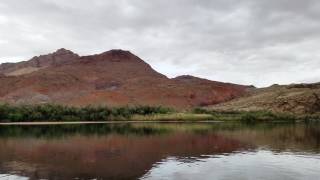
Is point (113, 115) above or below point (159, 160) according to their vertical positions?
above

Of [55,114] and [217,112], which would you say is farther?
[217,112]

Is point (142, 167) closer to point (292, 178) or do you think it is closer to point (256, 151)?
point (292, 178)

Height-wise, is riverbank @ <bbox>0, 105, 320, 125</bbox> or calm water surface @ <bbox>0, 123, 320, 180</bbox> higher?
riverbank @ <bbox>0, 105, 320, 125</bbox>

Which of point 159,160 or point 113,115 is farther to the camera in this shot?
point 113,115

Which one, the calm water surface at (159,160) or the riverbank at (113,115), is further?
the riverbank at (113,115)

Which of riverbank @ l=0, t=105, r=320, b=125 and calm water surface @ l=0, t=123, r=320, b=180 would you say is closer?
calm water surface @ l=0, t=123, r=320, b=180

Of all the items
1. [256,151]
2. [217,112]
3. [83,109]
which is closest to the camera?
[256,151]

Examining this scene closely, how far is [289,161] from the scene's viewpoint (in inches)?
1939

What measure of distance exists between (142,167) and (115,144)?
25731 millimetres

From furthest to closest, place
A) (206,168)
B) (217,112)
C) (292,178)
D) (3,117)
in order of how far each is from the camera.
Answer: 1. (217,112)
2. (3,117)
3. (206,168)
4. (292,178)

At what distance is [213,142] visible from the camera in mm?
72750

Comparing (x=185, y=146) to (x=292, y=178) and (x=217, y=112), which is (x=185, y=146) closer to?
(x=292, y=178)

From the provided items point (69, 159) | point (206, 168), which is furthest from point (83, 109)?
point (206, 168)

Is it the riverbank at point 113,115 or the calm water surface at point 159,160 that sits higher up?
the riverbank at point 113,115
